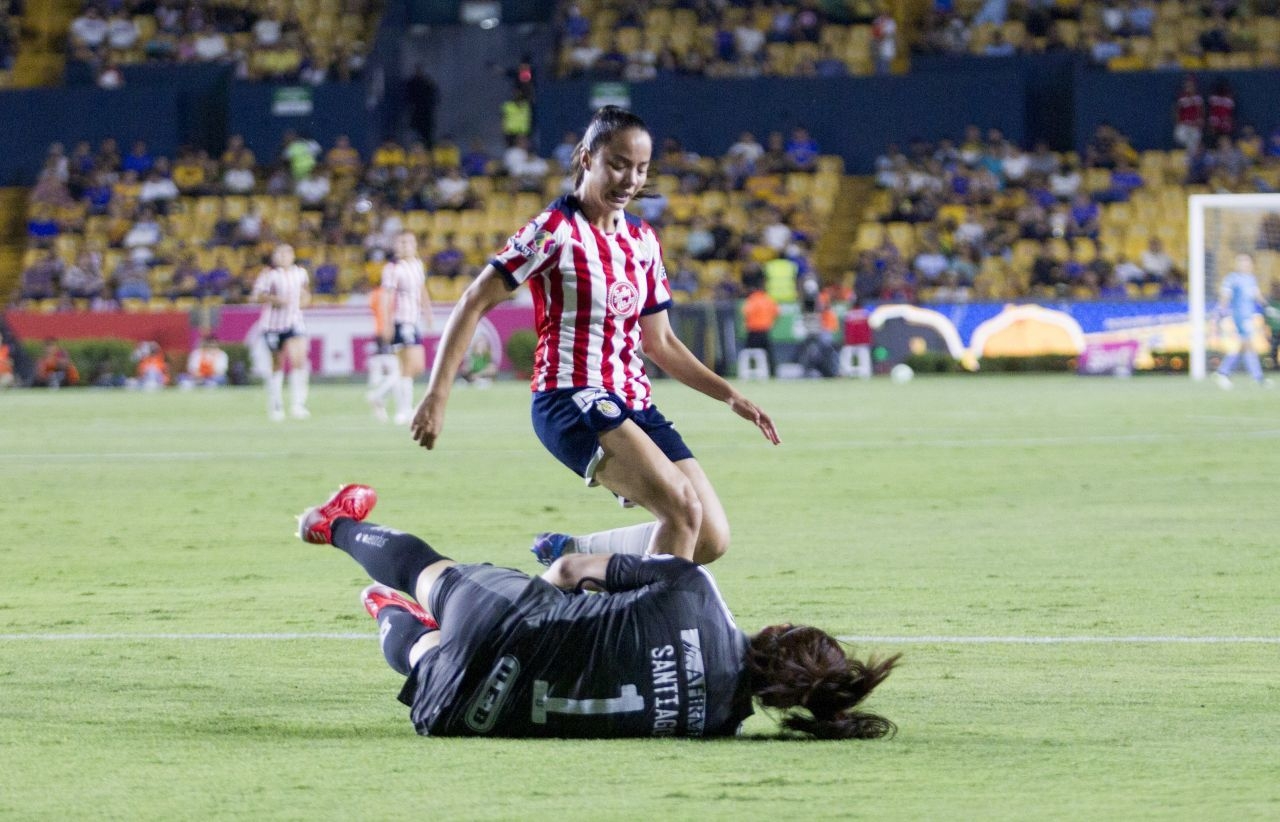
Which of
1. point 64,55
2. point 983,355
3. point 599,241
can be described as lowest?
point 983,355

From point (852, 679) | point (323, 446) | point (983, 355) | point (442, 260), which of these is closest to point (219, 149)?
point (442, 260)

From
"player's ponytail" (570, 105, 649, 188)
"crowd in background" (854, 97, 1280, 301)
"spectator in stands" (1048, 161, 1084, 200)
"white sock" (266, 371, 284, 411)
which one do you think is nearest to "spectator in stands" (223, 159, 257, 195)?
"crowd in background" (854, 97, 1280, 301)

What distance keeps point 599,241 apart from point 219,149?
38.7m

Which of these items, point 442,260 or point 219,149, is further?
point 219,149

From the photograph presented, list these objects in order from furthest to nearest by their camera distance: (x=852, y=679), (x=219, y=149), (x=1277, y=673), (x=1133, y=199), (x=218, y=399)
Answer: (x=219, y=149)
(x=1133, y=199)
(x=218, y=399)
(x=1277, y=673)
(x=852, y=679)

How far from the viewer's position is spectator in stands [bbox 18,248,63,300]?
39.8 meters

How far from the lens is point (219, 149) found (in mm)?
44094

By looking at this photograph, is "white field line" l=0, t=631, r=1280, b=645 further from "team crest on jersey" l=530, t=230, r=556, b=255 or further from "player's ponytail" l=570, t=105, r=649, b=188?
"player's ponytail" l=570, t=105, r=649, b=188

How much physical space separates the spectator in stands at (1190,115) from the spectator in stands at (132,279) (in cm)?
2094

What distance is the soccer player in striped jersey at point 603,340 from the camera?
6707 mm

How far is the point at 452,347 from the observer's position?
6.58 meters

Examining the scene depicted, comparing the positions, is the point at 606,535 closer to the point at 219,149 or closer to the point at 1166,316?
the point at 1166,316

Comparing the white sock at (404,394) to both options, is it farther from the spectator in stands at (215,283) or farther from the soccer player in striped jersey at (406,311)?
the spectator in stands at (215,283)

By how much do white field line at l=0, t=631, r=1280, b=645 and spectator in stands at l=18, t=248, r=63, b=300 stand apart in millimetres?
33828
